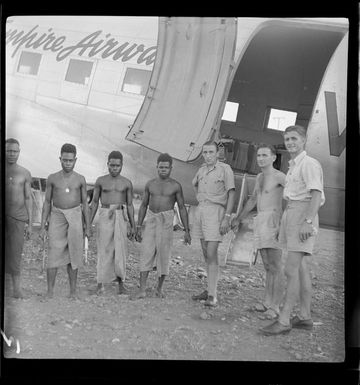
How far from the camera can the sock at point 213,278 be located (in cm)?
356

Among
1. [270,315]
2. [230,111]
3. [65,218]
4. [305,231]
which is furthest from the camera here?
[230,111]

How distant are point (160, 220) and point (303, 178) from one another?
103 cm

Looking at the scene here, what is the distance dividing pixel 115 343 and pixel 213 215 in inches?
43.5

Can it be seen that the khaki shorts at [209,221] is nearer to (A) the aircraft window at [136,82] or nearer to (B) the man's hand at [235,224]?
(B) the man's hand at [235,224]

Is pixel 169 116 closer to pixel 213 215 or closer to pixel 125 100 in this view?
pixel 125 100

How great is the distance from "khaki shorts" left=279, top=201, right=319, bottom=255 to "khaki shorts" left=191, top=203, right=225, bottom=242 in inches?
17.9

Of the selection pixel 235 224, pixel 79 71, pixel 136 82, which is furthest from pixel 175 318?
pixel 79 71

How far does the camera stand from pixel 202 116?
3652 mm

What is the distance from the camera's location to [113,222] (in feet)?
11.9

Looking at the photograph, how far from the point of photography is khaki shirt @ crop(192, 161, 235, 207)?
141 inches

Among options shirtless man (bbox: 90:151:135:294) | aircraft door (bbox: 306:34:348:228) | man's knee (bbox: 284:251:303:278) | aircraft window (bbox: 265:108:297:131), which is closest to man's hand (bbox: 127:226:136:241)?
shirtless man (bbox: 90:151:135:294)

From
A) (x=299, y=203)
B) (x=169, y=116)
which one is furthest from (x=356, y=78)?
(x=169, y=116)

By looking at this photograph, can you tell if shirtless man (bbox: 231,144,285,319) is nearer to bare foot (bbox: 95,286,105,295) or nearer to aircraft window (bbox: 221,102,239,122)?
aircraft window (bbox: 221,102,239,122)

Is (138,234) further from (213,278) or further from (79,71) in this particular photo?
(79,71)
